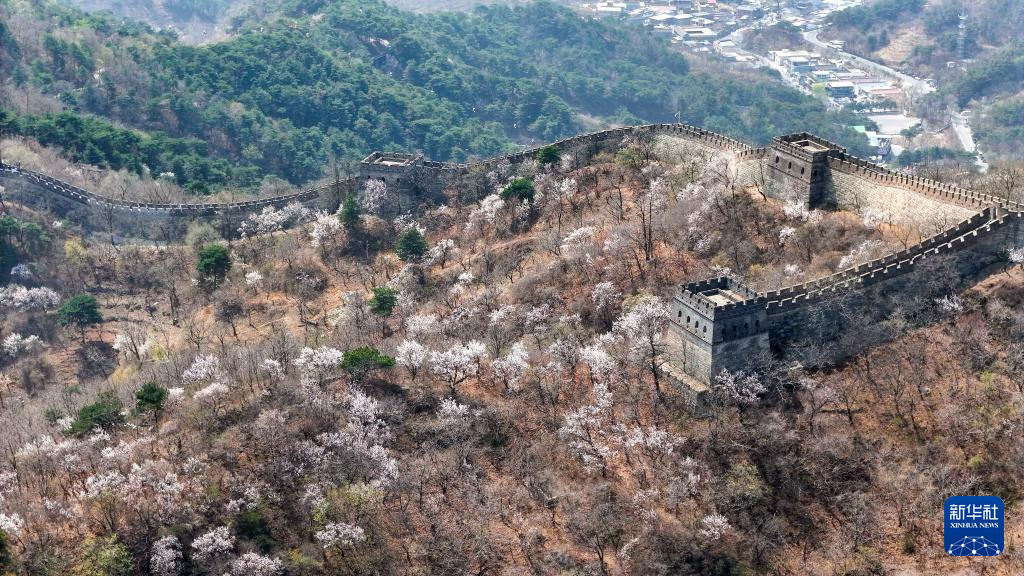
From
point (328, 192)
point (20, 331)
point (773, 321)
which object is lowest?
point (20, 331)

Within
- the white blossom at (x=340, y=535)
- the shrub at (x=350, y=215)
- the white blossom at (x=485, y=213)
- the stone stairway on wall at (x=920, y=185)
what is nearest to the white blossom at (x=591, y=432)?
the white blossom at (x=340, y=535)

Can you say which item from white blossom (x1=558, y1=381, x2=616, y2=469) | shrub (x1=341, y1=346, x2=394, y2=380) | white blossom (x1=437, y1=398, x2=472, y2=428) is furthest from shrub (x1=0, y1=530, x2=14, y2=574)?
white blossom (x1=558, y1=381, x2=616, y2=469)

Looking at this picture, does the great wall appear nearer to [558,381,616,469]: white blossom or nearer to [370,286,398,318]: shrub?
[558,381,616,469]: white blossom

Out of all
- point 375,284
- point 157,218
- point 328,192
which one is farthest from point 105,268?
point 375,284

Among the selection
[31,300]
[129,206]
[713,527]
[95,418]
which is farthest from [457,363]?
[129,206]

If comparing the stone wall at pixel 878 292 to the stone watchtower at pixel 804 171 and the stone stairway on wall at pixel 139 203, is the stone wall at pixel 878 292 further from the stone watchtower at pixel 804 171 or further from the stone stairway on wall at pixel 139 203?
the stone stairway on wall at pixel 139 203

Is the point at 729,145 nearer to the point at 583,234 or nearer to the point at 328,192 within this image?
the point at 583,234

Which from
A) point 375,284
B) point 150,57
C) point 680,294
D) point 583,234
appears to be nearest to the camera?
point 680,294

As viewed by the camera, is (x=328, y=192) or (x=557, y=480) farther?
(x=328, y=192)
